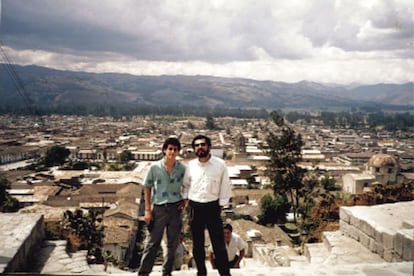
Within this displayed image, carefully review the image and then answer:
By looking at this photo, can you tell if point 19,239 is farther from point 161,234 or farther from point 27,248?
point 161,234

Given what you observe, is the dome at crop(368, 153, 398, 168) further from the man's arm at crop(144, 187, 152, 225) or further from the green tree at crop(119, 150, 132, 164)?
the man's arm at crop(144, 187, 152, 225)

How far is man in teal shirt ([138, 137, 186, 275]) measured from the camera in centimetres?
322

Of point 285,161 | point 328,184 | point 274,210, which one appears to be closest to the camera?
point 285,161

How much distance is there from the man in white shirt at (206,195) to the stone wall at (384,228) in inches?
71.4

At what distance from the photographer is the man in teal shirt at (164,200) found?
322 cm

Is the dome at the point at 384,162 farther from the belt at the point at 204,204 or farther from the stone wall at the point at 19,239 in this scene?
the belt at the point at 204,204

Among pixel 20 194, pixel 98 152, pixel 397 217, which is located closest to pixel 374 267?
pixel 397 217

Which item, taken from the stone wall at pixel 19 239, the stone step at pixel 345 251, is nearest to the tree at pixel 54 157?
the stone wall at pixel 19 239

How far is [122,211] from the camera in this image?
1705 cm

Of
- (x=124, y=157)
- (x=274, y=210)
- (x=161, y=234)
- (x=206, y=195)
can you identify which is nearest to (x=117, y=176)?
(x=124, y=157)

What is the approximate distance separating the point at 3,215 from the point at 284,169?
862 cm

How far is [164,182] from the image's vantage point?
3.23 m

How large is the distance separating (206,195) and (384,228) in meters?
2.34

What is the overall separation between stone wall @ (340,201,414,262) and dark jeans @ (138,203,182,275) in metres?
2.18
